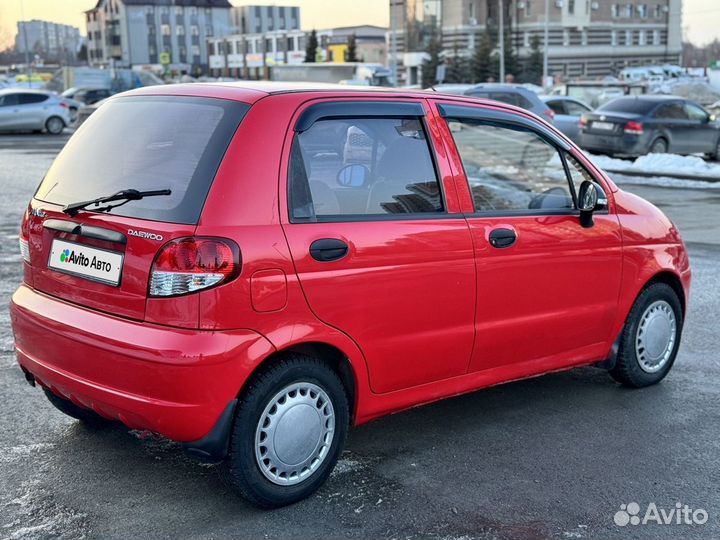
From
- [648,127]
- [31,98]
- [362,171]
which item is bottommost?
[648,127]

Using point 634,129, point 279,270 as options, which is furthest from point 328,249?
point 634,129

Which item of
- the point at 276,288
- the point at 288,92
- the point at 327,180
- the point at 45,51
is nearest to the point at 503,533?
the point at 276,288

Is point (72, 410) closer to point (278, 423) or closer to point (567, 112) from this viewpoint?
point (278, 423)

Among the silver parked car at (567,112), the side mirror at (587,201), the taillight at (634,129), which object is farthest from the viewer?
the silver parked car at (567,112)

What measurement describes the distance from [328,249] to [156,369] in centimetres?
85

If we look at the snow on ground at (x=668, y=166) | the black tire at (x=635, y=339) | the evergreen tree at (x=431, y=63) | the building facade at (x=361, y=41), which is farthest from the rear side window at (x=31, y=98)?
the building facade at (x=361, y=41)

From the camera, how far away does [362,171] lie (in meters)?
4.25

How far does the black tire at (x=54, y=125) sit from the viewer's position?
3275 centimetres

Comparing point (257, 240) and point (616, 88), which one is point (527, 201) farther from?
point (616, 88)

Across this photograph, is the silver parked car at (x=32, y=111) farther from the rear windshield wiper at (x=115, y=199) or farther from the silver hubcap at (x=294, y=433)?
the silver hubcap at (x=294, y=433)

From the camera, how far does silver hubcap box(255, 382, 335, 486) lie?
3.88 metres

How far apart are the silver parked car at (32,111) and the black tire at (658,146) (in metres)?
20.5

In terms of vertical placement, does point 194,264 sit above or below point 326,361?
above

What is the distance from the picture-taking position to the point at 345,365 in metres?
4.14
